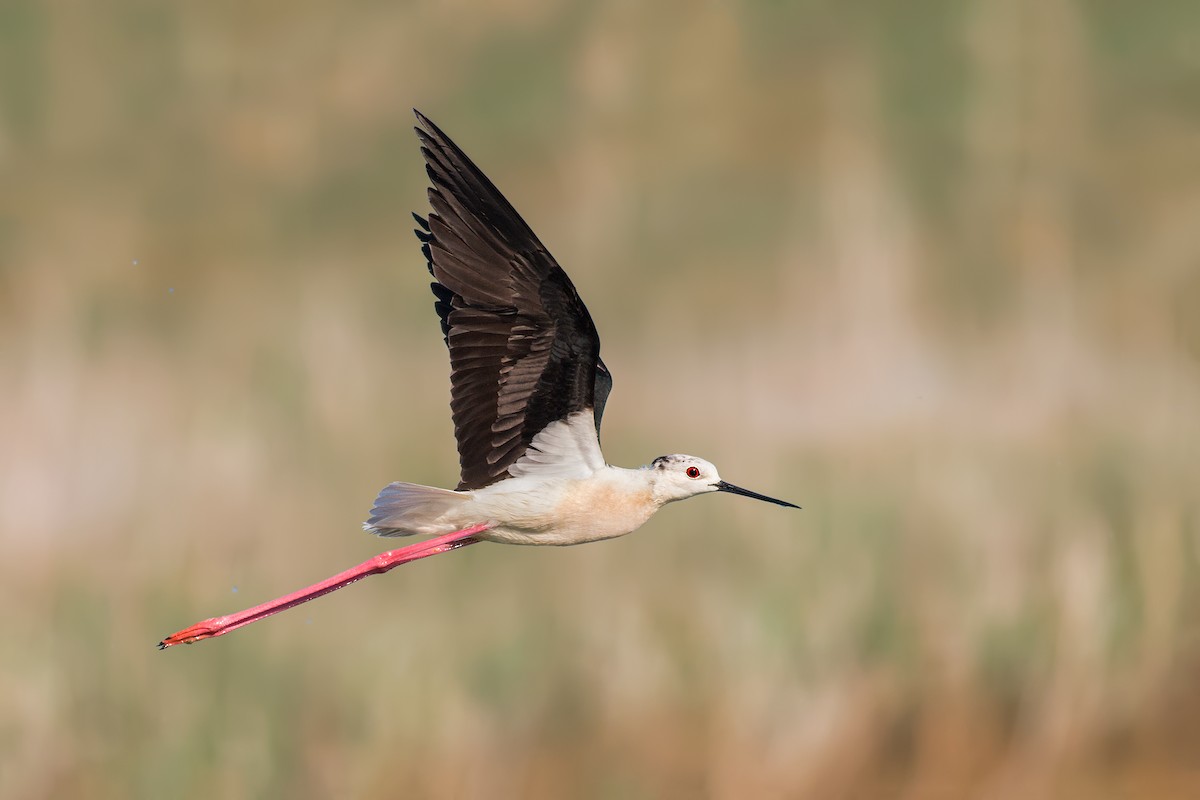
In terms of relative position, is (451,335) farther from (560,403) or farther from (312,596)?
(312,596)

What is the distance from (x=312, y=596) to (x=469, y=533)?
1053 millimetres

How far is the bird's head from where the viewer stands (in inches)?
408

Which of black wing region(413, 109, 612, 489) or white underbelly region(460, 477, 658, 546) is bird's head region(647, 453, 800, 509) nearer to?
white underbelly region(460, 477, 658, 546)

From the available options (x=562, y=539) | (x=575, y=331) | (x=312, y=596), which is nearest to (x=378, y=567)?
(x=312, y=596)

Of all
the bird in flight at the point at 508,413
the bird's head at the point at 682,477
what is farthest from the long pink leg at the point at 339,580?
the bird's head at the point at 682,477

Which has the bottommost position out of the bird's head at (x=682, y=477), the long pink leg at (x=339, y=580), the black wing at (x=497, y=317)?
the long pink leg at (x=339, y=580)

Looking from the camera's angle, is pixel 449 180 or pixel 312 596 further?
pixel 312 596

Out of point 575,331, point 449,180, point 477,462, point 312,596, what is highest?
point 449,180

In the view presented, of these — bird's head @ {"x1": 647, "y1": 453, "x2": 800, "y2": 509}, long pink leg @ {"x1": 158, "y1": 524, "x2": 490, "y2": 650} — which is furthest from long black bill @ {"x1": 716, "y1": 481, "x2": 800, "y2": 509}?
long pink leg @ {"x1": 158, "y1": 524, "x2": 490, "y2": 650}

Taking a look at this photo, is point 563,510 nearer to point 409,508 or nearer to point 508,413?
point 508,413

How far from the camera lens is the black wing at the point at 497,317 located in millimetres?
9711

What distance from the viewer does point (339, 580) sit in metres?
10.7

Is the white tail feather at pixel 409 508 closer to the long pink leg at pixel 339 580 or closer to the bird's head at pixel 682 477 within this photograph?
the long pink leg at pixel 339 580

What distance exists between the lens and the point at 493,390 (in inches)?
402
